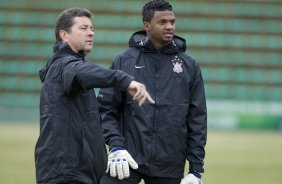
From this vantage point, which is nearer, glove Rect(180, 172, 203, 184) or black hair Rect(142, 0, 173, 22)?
glove Rect(180, 172, 203, 184)

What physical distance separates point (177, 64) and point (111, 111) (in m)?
0.58

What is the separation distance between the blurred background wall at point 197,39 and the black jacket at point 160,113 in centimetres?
3006

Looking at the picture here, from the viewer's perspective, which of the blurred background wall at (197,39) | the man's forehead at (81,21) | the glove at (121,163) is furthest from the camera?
the blurred background wall at (197,39)

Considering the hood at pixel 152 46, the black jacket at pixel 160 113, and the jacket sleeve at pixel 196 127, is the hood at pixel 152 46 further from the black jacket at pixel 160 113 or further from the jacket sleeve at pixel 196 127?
the jacket sleeve at pixel 196 127

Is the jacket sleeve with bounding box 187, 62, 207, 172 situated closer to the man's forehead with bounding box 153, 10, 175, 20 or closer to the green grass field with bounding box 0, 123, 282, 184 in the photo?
the man's forehead with bounding box 153, 10, 175, 20

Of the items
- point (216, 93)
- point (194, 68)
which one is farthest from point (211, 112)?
point (194, 68)

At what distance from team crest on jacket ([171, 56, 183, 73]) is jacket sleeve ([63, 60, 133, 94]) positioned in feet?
4.04

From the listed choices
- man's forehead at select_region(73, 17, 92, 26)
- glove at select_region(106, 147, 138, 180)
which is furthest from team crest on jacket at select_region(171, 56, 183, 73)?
man's forehead at select_region(73, 17, 92, 26)

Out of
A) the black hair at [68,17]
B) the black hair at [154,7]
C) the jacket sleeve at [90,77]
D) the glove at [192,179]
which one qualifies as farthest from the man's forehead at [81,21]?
the glove at [192,179]

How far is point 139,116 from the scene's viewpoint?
5887 millimetres

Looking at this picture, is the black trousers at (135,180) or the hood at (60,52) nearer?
the hood at (60,52)

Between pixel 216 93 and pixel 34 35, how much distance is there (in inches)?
335

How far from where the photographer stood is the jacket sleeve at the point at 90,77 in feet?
15.5

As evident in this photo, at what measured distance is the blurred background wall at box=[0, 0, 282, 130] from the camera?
36.5m
